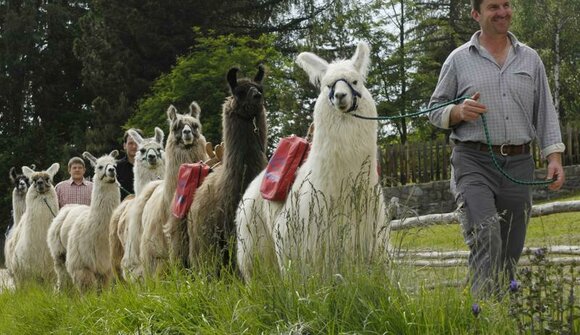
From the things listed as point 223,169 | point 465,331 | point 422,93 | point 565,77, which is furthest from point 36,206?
point 565,77

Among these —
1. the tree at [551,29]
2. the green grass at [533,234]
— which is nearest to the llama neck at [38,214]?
the green grass at [533,234]

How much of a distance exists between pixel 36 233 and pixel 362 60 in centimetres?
731

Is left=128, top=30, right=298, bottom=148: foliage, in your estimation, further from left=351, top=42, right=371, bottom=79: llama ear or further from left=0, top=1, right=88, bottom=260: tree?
left=351, top=42, right=371, bottom=79: llama ear

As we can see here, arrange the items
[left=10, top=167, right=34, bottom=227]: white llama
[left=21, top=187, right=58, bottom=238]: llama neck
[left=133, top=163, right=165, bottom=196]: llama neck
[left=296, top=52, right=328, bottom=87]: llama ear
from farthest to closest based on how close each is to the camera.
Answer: [left=10, top=167, right=34, bottom=227]: white llama
[left=21, top=187, right=58, bottom=238]: llama neck
[left=133, top=163, right=165, bottom=196]: llama neck
[left=296, top=52, right=328, bottom=87]: llama ear

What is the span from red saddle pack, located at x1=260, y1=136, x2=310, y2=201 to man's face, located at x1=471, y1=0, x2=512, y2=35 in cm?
167

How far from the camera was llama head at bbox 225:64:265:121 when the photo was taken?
792 centimetres

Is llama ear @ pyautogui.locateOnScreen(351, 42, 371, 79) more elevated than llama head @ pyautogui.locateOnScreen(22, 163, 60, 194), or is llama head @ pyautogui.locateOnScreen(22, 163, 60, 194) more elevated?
llama ear @ pyautogui.locateOnScreen(351, 42, 371, 79)

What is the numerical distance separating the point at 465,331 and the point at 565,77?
36.5m

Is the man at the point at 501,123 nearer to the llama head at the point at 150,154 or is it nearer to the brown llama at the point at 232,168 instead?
the brown llama at the point at 232,168

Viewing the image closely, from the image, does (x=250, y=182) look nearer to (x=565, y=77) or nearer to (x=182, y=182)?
(x=182, y=182)

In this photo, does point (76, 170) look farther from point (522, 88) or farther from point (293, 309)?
point (293, 309)

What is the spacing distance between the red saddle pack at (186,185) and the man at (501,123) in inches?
115

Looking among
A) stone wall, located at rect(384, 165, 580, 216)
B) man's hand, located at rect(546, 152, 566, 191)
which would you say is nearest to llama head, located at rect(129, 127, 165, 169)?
man's hand, located at rect(546, 152, 566, 191)

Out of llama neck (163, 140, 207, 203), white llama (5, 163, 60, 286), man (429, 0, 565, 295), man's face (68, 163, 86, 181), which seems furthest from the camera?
man's face (68, 163, 86, 181)
